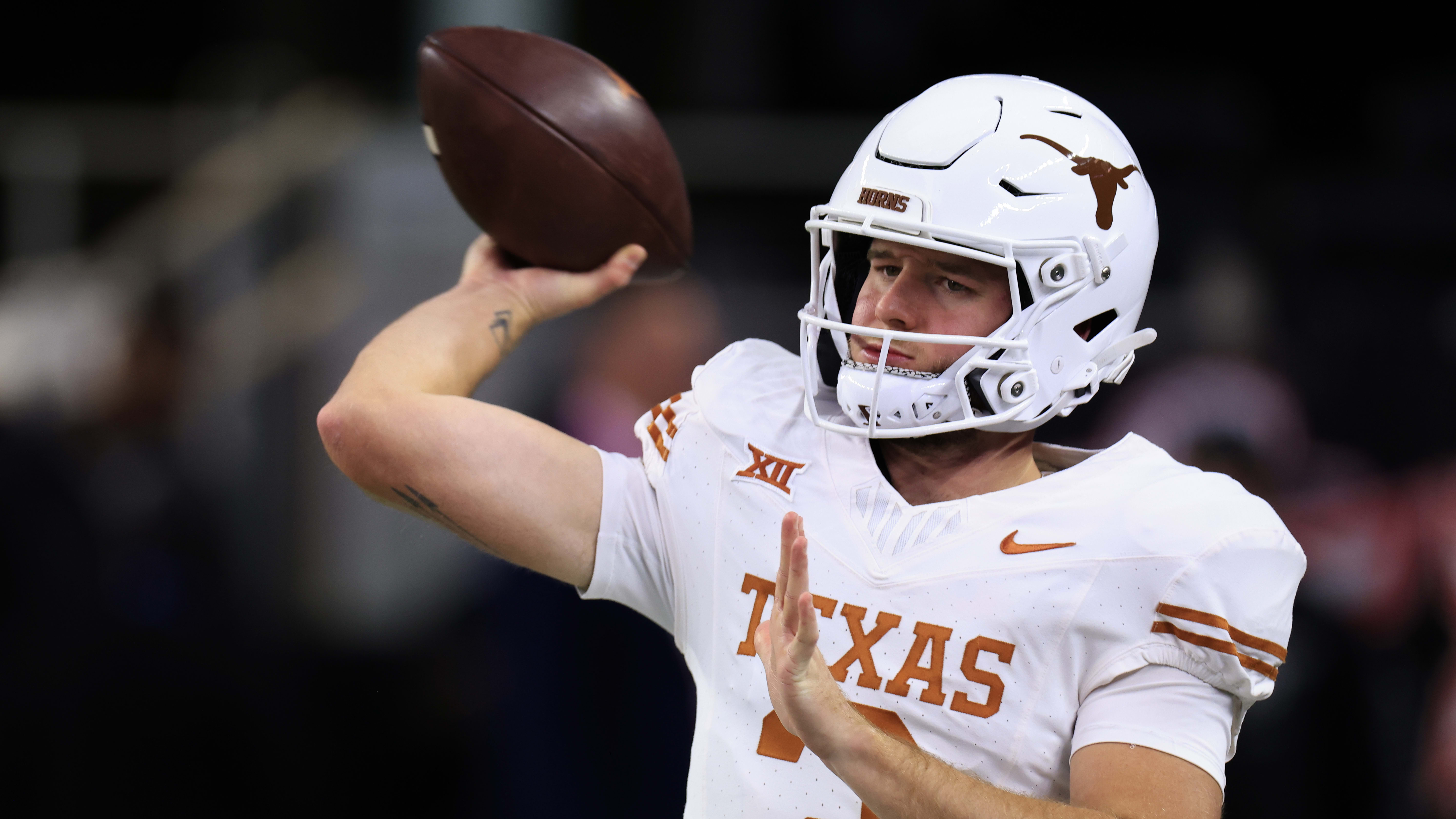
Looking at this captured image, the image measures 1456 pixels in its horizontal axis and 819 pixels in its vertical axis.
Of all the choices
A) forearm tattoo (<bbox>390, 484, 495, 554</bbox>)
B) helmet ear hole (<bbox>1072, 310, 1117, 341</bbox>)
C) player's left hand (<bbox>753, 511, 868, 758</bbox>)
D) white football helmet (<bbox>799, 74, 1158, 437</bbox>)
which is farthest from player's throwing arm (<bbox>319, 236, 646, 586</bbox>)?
helmet ear hole (<bbox>1072, 310, 1117, 341</bbox>)

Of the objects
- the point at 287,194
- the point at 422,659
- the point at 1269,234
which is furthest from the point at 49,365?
the point at 1269,234

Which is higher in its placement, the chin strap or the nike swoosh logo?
the chin strap

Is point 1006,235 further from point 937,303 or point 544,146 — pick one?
point 544,146

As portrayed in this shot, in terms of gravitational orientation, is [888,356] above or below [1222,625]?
above

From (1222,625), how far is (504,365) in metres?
4.37

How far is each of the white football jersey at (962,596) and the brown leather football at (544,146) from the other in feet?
1.46

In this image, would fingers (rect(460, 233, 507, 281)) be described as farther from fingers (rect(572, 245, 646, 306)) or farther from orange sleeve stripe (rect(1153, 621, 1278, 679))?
orange sleeve stripe (rect(1153, 621, 1278, 679))

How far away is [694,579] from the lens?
178 centimetres

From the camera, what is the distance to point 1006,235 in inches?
66.2

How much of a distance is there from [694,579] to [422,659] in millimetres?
3332

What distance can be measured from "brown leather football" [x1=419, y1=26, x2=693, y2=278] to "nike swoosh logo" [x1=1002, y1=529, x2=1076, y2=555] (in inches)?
30.6

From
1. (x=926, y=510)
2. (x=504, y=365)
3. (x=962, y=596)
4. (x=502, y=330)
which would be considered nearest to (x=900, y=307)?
(x=926, y=510)

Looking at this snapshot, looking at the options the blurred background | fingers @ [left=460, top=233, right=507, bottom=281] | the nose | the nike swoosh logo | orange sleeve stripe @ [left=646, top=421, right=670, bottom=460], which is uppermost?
the nose

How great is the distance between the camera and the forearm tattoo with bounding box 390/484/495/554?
1802 millimetres
